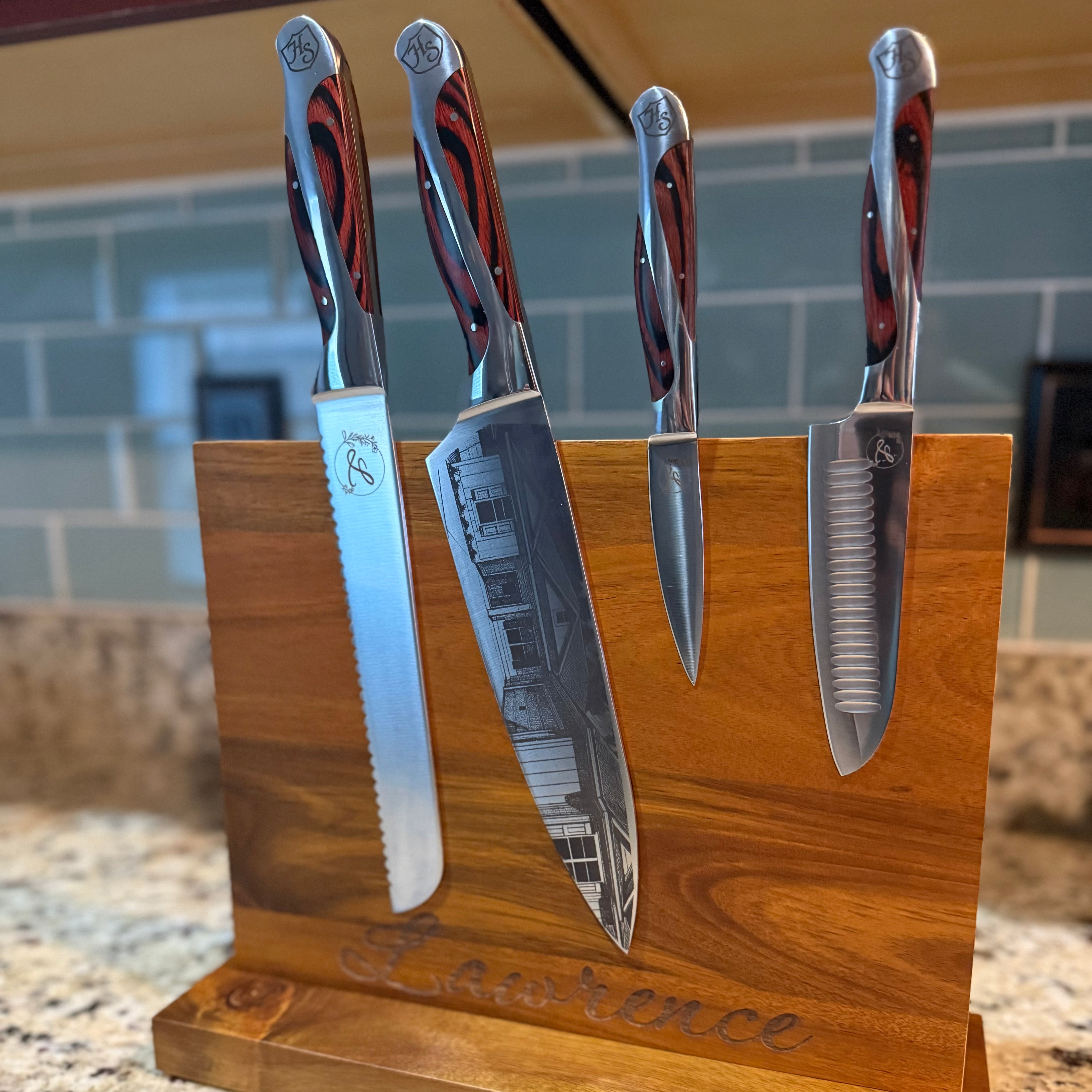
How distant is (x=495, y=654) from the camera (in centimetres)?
45

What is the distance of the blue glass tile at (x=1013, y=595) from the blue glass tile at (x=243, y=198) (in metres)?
0.74

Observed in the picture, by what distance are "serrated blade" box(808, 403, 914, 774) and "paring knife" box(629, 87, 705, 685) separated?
0.06 meters

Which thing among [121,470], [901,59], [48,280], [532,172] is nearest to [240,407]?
[121,470]

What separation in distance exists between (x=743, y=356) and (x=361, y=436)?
16.7 inches

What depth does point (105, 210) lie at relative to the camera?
0.91m

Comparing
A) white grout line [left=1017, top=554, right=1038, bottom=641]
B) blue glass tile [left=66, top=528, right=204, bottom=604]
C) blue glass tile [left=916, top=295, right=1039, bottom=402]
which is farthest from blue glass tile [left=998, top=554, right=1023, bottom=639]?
blue glass tile [left=66, top=528, right=204, bottom=604]

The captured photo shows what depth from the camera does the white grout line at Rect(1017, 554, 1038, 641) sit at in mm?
729

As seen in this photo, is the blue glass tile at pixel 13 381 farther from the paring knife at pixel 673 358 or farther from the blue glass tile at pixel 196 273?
the paring knife at pixel 673 358

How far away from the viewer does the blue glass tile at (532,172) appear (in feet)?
2.55

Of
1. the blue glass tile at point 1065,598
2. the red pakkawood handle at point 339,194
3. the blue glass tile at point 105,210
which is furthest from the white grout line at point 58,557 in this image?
the blue glass tile at point 1065,598

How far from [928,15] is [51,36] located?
20.9 inches

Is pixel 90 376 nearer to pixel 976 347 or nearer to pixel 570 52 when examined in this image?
pixel 570 52

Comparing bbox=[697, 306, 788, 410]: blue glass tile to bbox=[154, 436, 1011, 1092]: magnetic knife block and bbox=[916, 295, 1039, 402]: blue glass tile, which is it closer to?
bbox=[916, 295, 1039, 402]: blue glass tile

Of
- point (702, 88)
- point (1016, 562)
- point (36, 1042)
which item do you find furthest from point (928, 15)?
point (36, 1042)
